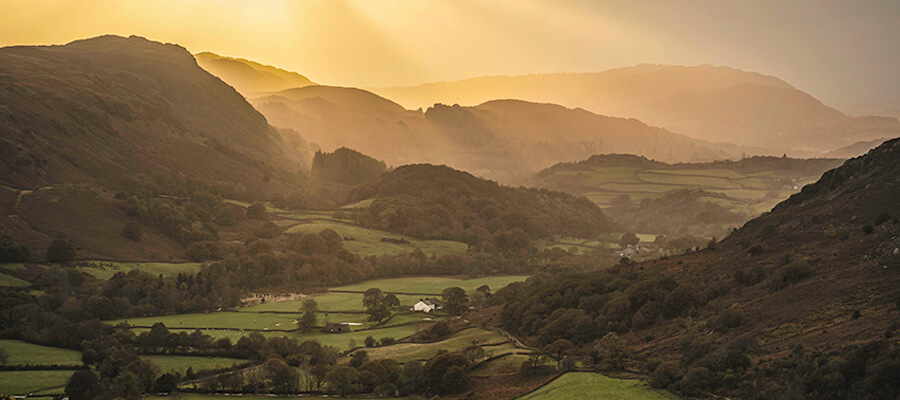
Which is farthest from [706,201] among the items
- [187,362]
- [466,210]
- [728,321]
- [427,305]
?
[187,362]

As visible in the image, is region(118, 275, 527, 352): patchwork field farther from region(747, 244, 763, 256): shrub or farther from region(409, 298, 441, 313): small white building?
region(747, 244, 763, 256): shrub

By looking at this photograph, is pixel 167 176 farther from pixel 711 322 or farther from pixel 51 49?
pixel 711 322

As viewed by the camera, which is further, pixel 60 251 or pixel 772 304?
pixel 60 251

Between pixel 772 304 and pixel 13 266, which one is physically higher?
pixel 13 266

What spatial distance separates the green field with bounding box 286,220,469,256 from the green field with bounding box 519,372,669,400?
3177 inches

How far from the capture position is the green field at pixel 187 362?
5114 centimetres

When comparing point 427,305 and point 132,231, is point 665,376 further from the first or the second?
point 132,231

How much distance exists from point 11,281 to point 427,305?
46042mm

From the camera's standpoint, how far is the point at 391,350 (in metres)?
57.2

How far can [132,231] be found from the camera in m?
99.6

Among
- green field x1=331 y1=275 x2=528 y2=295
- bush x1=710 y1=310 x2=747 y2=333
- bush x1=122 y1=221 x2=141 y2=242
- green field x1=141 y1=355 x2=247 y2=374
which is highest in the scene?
bush x1=122 y1=221 x2=141 y2=242

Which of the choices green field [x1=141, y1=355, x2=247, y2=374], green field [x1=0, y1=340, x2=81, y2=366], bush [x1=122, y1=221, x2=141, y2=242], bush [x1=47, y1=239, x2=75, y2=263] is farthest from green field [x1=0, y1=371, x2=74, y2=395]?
bush [x1=122, y1=221, x2=141, y2=242]

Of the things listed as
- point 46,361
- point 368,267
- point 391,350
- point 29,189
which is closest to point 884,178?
point 391,350

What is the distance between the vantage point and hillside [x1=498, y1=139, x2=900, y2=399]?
2770 centimetres
